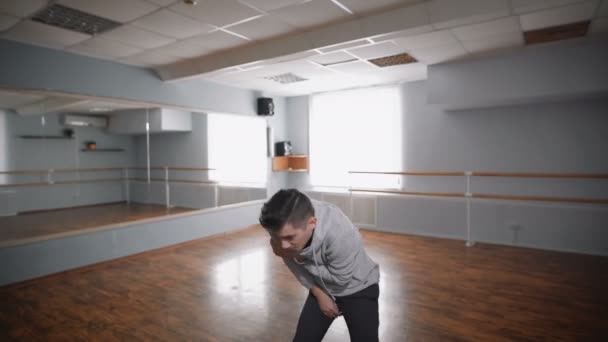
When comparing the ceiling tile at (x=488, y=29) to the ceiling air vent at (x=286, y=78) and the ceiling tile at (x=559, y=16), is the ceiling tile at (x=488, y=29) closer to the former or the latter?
the ceiling tile at (x=559, y=16)

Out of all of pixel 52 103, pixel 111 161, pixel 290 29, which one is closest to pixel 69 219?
pixel 111 161

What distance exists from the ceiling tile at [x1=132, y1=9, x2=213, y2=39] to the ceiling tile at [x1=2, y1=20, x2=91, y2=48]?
0.81 metres

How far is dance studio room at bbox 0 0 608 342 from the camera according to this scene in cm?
294

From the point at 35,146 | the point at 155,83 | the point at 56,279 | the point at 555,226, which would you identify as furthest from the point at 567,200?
the point at 35,146

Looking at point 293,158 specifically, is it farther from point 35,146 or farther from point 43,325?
point 43,325

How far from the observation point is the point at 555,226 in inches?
196

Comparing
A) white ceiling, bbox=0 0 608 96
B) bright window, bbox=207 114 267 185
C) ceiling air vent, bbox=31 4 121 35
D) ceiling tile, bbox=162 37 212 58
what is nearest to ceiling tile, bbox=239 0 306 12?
white ceiling, bbox=0 0 608 96

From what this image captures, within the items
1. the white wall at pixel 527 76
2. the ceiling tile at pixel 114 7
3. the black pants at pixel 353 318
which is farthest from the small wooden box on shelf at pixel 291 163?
the black pants at pixel 353 318

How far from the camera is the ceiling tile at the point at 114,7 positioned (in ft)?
10.1

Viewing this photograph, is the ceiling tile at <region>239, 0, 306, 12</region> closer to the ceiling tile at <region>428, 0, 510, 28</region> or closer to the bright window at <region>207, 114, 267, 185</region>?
the ceiling tile at <region>428, 0, 510, 28</region>

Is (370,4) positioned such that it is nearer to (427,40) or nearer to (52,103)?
(427,40)

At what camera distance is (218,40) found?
4.21 m

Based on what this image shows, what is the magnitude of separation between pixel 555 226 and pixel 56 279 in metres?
6.44

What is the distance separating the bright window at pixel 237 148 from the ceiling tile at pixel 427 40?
11.8 ft
